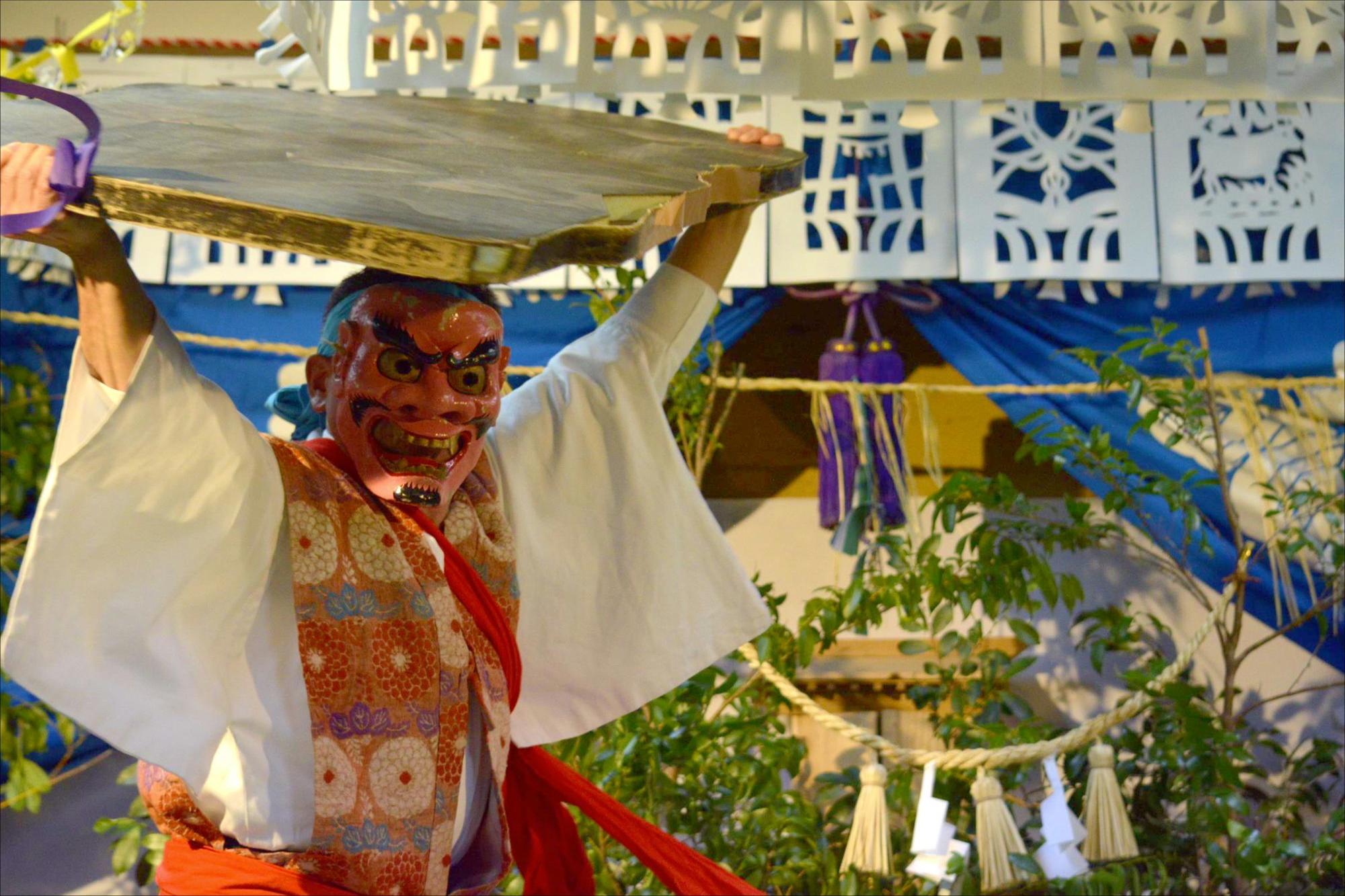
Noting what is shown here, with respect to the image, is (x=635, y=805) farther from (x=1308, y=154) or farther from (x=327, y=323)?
(x=1308, y=154)

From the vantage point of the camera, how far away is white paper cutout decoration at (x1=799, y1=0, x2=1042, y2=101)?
2402mm

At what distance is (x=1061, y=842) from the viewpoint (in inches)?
103

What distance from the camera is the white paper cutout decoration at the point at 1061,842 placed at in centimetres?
260

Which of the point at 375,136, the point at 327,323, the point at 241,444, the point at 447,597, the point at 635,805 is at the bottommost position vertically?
the point at 635,805

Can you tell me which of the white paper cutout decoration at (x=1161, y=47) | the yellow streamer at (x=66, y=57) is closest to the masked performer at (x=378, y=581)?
the white paper cutout decoration at (x=1161, y=47)

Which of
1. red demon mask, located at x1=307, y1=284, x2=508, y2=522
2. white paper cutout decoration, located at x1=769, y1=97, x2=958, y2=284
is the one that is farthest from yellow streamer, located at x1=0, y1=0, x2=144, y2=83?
red demon mask, located at x1=307, y1=284, x2=508, y2=522

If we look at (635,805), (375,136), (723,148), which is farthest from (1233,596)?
(375,136)

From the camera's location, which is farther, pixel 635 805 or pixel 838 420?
pixel 838 420

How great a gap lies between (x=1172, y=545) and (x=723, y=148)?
1.89 meters

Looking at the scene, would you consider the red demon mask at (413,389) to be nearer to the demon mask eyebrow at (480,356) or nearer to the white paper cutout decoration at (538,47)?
the demon mask eyebrow at (480,356)

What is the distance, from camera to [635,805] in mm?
2725

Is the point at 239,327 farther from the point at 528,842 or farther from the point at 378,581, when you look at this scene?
the point at 378,581

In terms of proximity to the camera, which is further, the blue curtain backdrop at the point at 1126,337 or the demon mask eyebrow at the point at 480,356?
the blue curtain backdrop at the point at 1126,337

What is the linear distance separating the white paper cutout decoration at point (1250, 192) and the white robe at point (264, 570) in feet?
5.97
